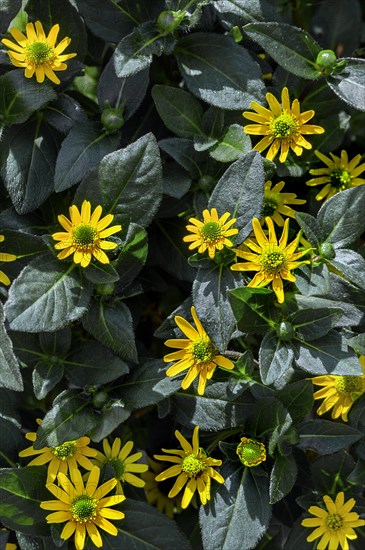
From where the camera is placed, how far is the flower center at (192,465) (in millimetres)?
1196

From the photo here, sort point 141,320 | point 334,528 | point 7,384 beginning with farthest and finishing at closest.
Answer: point 141,320, point 334,528, point 7,384

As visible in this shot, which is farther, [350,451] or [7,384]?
[350,451]

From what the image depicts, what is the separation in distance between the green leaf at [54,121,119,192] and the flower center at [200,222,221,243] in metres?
0.20

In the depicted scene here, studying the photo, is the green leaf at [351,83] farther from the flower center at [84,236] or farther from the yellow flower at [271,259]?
the flower center at [84,236]

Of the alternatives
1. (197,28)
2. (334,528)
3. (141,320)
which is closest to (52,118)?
(197,28)

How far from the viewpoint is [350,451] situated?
133 centimetres

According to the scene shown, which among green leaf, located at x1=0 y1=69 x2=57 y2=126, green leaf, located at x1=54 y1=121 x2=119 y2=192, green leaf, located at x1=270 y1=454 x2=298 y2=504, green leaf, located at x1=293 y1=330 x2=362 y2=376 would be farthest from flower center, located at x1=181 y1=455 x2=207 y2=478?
green leaf, located at x1=0 y1=69 x2=57 y2=126

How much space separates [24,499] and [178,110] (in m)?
0.63

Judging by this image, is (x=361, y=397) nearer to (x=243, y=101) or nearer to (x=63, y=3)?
(x=243, y=101)

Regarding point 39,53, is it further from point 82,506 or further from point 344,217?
point 82,506

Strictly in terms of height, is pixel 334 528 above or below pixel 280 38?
below

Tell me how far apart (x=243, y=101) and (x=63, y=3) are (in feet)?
1.04

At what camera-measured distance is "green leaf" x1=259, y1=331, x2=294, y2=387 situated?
1.12 m

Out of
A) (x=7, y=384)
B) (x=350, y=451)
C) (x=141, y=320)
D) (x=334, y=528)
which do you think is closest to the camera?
(x=7, y=384)
